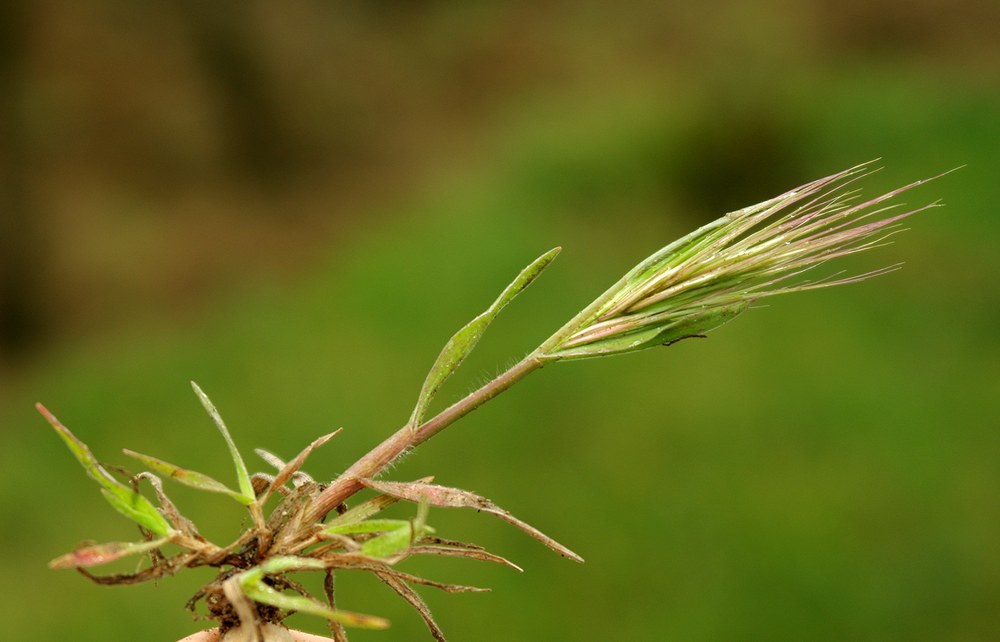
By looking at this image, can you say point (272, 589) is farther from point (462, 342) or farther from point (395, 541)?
point (462, 342)

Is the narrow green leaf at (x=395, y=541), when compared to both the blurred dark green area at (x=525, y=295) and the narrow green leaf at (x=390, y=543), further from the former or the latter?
the blurred dark green area at (x=525, y=295)

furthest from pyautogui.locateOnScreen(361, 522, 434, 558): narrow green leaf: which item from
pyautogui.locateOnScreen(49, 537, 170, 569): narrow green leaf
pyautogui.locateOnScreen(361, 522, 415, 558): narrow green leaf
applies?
pyautogui.locateOnScreen(49, 537, 170, 569): narrow green leaf

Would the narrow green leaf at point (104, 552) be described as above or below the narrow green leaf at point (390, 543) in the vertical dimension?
above

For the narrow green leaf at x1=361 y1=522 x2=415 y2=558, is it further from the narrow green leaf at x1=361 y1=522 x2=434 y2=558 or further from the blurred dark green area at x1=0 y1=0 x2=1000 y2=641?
the blurred dark green area at x1=0 y1=0 x2=1000 y2=641

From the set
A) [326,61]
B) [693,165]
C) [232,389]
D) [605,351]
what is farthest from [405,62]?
[605,351]

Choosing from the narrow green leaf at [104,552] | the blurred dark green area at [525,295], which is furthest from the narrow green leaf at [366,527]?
the blurred dark green area at [525,295]

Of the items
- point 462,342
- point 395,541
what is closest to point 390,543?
point 395,541

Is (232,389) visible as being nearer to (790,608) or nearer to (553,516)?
(553,516)
